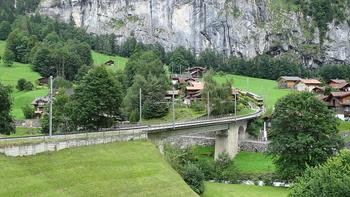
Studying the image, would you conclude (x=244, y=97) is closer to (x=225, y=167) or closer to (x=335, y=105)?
(x=335, y=105)

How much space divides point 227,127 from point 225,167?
1396cm

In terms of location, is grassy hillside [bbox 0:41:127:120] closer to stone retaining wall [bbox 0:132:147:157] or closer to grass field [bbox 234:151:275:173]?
grass field [bbox 234:151:275:173]

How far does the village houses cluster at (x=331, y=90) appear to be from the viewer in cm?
10319

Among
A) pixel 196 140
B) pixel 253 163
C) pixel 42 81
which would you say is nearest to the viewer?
pixel 253 163

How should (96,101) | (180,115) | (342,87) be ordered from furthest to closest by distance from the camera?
(342,87), (180,115), (96,101)

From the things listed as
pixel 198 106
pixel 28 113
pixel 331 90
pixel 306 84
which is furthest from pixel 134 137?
pixel 306 84

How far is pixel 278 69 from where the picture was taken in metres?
174

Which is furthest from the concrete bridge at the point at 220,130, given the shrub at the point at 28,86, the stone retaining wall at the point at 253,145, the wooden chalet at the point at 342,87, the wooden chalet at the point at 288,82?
the shrub at the point at 28,86

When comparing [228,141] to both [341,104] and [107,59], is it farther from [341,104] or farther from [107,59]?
[107,59]

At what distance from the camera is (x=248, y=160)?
78375mm

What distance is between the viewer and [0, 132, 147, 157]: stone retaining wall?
38.7m

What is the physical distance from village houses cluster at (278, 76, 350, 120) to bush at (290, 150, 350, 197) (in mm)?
62666

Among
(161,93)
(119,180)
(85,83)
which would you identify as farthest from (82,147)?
(161,93)

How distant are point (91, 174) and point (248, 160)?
4242cm
